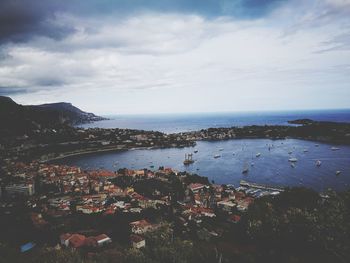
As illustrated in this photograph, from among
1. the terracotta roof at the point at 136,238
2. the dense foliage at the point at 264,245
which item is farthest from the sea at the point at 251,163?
the terracotta roof at the point at 136,238

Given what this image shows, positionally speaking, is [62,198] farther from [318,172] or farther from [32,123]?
[32,123]

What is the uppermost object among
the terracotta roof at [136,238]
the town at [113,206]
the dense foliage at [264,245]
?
the dense foliage at [264,245]

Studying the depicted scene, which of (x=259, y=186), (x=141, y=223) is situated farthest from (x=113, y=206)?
(x=259, y=186)

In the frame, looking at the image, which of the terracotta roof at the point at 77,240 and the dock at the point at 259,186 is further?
the dock at the point at 259,186

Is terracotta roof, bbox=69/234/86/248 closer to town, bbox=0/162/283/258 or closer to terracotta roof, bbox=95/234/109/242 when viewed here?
town, bbox=0/162/283/258

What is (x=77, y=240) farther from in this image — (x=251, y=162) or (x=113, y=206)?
(x=251, y=162)

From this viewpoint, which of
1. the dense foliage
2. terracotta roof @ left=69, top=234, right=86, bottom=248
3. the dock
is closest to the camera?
the dense foliage

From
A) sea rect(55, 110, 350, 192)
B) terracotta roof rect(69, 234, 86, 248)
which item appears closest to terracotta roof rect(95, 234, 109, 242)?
Answer: terracotta roof rect(69, 234, 86, 248)

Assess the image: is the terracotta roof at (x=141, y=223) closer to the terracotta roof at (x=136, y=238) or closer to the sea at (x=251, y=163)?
the terracotta roof at (x=136, y=238)
